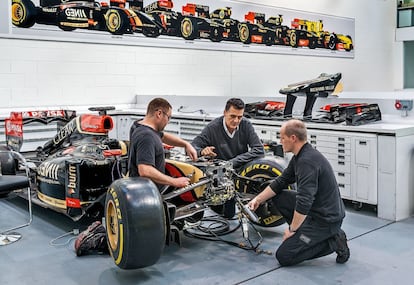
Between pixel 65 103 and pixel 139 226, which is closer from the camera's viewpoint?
pixel 139 226

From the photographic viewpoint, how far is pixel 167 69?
952cm

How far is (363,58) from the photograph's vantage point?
13.4 metres

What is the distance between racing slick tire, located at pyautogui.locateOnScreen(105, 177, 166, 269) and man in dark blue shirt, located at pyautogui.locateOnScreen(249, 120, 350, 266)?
956 mm

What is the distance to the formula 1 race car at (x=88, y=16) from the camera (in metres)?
7.63

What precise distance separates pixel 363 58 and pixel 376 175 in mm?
9205

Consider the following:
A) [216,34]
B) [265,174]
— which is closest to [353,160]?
[265,174]

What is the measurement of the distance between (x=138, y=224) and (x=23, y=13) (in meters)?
5.55

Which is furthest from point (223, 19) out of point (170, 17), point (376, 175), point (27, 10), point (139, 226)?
point (139, 226)

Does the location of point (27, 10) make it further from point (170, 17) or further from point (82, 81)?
point (170, 17)

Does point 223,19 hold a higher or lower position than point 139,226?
higher

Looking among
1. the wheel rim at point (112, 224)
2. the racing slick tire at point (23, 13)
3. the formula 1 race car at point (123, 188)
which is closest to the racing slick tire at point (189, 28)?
the racing slick tire at point (23, 13)

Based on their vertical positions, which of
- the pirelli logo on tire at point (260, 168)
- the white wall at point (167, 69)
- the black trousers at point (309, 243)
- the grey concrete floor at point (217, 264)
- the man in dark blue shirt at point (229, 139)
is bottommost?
the grey concrete floor at point (217, 264)

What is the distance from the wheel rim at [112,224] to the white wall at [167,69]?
15.9 ft

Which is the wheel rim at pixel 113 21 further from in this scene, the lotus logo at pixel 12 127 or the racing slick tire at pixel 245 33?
the lotus logo at pixel 12 127
